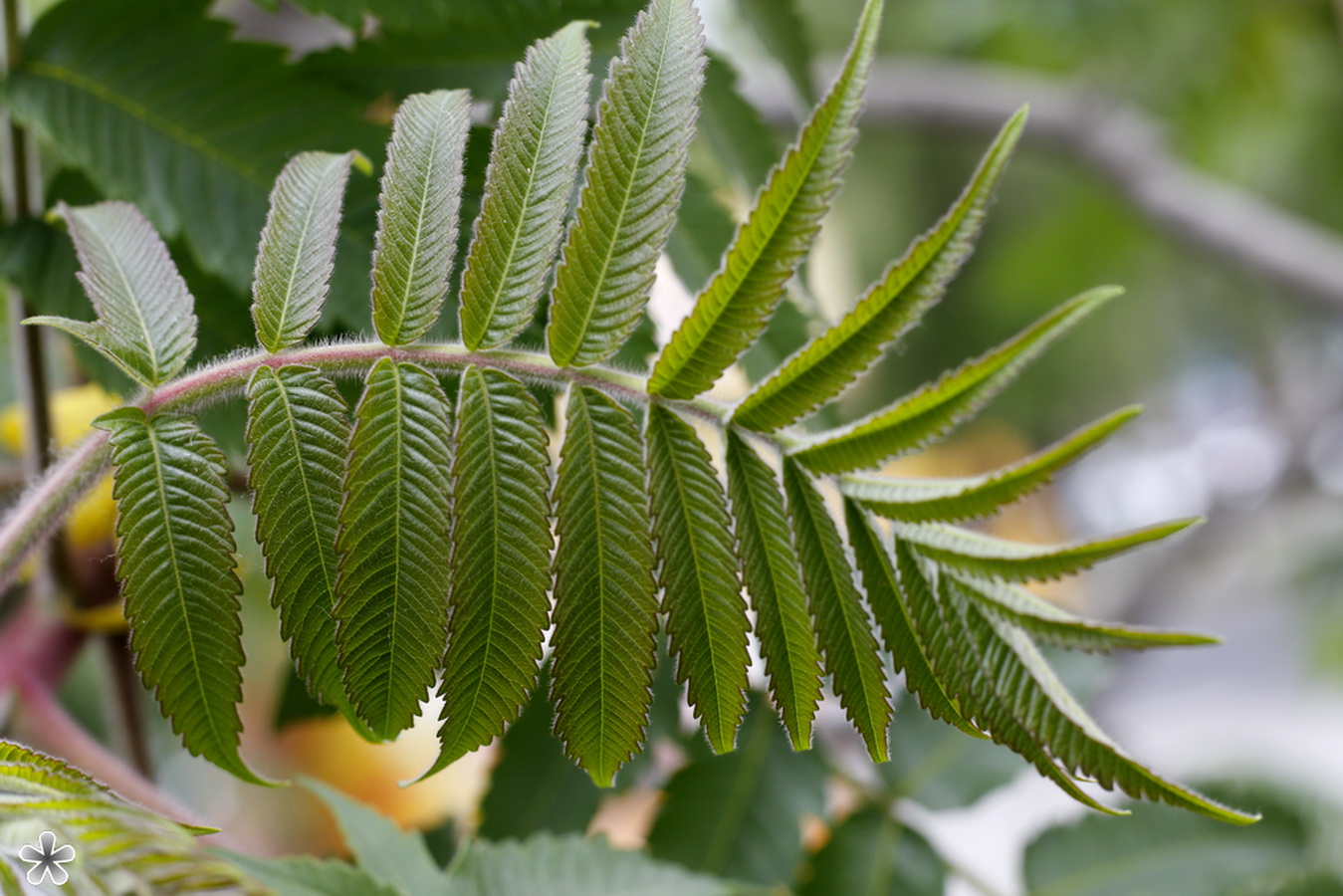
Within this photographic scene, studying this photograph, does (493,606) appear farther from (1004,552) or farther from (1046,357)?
(1046,357)

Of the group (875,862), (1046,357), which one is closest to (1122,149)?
(875,862)

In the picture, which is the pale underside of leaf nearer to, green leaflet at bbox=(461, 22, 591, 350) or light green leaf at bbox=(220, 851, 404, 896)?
green leaflet at bbox=(461, 22, 591, 350)

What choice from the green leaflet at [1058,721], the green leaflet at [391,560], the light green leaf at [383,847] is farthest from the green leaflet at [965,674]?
the light green leaf at [383,847]

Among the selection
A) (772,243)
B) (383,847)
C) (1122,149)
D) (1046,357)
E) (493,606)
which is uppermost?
(1046,357)

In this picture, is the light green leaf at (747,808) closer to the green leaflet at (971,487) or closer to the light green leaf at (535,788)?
the light green leaf at (535,788)

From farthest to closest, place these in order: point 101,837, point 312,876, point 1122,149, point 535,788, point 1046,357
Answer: point 1046,357
point 1122,149
point 535,788
point 312,876
point 101,837

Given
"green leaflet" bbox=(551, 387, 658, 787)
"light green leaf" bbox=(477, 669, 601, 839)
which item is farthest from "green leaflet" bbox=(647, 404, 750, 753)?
"light green leaf" bbox=(477, 669, 601, 839)
